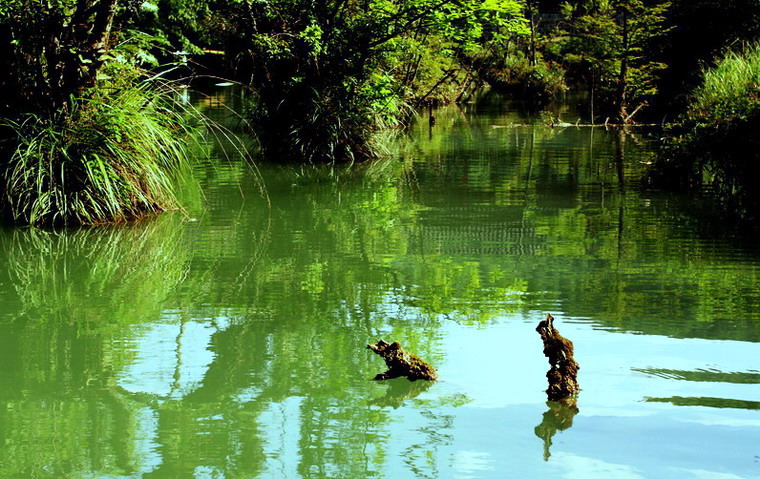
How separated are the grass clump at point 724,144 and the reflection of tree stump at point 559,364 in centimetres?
600

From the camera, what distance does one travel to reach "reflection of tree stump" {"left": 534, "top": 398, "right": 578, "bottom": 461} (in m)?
4.13

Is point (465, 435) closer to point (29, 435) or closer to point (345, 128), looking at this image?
point (29, 435)

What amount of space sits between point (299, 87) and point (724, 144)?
6849 mm

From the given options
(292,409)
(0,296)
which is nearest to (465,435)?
(292,409)

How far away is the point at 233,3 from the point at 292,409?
42.6 feet

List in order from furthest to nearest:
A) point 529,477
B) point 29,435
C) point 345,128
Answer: point 345,128, point 29,435, point 529,477

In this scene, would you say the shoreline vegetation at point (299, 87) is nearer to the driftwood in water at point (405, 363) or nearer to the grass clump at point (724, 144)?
the grass clump at point (724, 144)

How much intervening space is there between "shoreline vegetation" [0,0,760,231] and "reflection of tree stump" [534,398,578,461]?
5486mm

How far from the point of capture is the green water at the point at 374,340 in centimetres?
402

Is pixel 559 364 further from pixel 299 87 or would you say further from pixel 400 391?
pixel 299 87

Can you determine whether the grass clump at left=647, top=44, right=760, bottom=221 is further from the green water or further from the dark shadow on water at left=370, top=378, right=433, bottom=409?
the dark shadow on water at left=370, top=378, right=433, bottom=409

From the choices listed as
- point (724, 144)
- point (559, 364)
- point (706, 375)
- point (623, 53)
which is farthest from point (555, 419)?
point (623, 53)

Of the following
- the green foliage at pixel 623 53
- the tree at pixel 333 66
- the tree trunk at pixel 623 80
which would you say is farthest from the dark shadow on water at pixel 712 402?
the tree trunk at pixel 623 80

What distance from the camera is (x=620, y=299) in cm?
654
